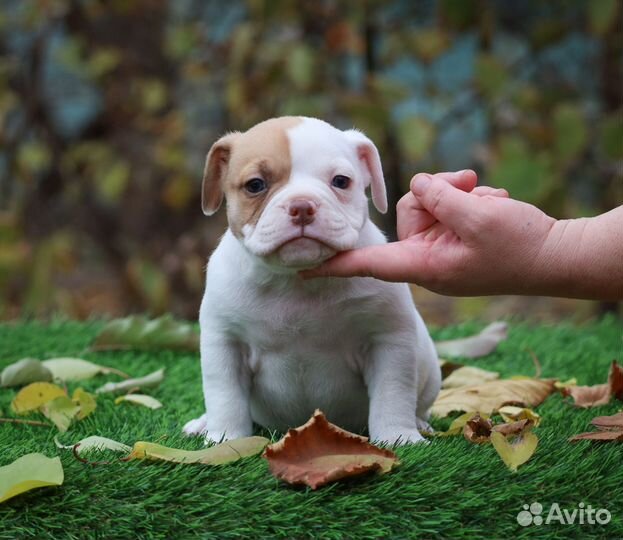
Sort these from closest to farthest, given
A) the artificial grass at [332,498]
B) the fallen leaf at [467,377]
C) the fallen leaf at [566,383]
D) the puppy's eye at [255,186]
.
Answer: the artificial grass at [332,498] → the puppy's eye at [255,186] → the fallen leaf at [566,383] → the fallen leaf at [467,377]

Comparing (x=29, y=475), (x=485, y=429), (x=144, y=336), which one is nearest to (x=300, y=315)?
(x=485, y=429)

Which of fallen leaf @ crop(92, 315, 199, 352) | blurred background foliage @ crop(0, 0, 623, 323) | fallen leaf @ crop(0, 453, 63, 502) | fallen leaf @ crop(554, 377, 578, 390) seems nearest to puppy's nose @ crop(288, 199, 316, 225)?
fallen leaf @ crop(0, 453, 63, 502)

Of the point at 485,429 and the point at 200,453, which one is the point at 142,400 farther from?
the point at 485,429

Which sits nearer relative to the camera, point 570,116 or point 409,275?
point 409,275

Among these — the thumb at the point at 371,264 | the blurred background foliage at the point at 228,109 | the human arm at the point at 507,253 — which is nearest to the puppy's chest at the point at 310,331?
the thumb at the point at 371,264

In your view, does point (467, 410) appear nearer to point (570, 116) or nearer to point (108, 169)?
point (570, 116)

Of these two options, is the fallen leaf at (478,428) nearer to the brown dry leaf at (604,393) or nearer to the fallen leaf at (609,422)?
the fallen leaf at (609,422)

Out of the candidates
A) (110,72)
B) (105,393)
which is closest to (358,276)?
(105,393)
